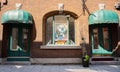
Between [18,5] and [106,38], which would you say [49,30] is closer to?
[18,5]

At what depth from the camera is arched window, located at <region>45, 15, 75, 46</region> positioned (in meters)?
15.5

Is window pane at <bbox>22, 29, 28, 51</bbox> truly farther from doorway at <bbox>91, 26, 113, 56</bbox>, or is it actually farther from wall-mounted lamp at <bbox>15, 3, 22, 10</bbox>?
doorway at <bbox>91, 26, 113, 56</bbox>

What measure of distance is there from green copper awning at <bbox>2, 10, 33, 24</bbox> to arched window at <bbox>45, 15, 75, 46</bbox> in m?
1.93

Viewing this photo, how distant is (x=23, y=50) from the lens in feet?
50.1

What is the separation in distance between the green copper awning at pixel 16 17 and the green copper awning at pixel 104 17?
443 centimetres

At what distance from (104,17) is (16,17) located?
237 inches

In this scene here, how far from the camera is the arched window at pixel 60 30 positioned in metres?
15.5

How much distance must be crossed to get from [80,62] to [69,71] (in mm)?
3113

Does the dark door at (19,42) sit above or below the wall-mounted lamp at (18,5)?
below

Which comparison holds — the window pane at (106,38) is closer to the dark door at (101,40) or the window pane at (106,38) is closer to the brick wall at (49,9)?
the dark door at (101,40)

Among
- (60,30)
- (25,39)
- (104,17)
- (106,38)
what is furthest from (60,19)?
(106,38)

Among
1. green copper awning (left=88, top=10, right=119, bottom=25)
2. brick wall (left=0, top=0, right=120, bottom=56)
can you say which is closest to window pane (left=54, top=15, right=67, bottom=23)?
brick wall (left=0, top=0, right=120, bottom=56)

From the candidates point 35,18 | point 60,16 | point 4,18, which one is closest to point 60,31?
point 60,16

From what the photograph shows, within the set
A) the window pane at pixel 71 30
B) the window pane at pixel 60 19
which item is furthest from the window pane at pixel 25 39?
the window pane at pixel 71 30
